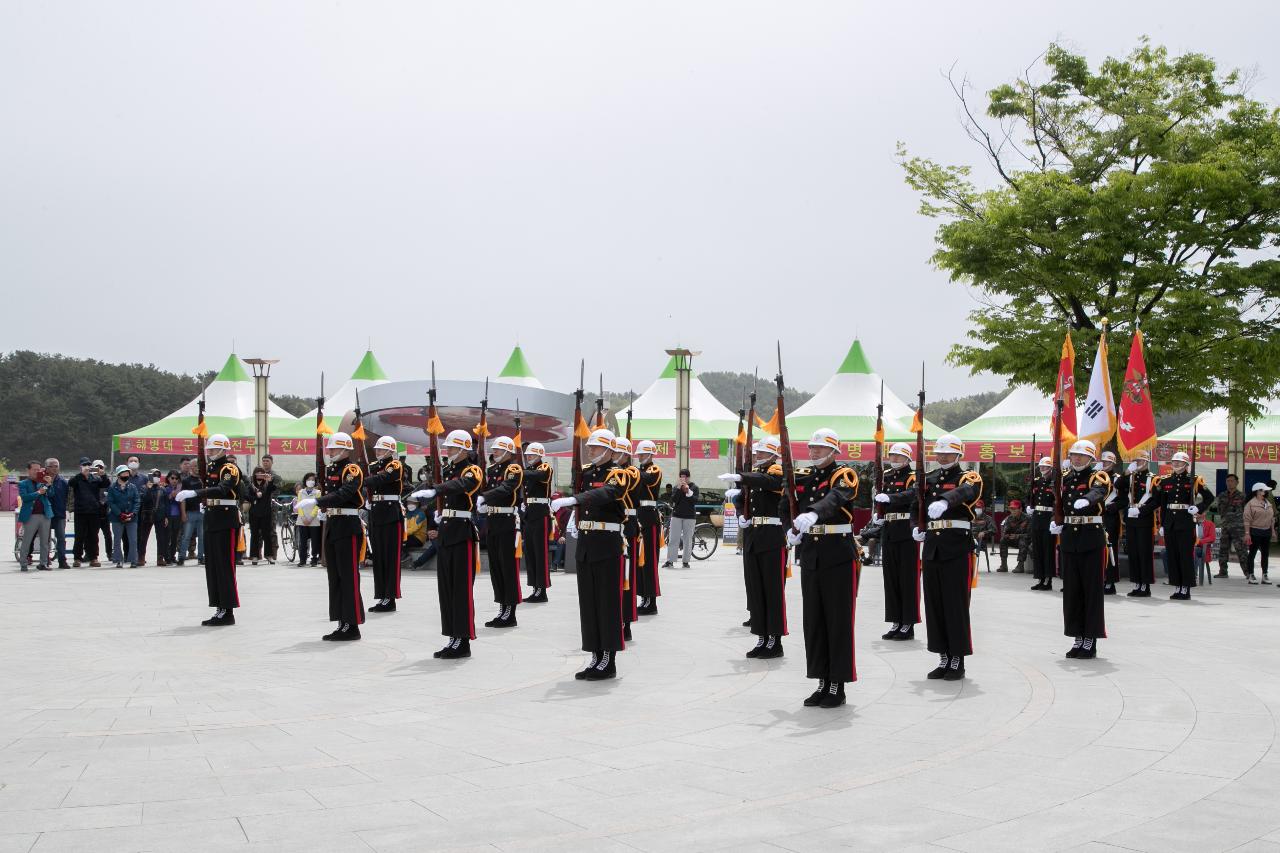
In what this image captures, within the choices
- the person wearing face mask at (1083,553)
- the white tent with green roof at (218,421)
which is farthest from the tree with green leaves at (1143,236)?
the white tent with green roof at (218,421)

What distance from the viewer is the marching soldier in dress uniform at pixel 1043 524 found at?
16.4 meters

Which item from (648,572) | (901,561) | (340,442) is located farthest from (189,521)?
(901,561)

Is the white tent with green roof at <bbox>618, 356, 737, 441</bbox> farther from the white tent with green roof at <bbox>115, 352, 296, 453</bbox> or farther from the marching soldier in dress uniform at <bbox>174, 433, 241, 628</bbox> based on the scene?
the marching soldier in dress uniform at <bbox>174, 433, 241, 628</bbox>

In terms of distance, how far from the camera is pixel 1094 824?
205 inches

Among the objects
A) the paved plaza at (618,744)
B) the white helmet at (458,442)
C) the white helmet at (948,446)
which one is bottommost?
the paved plaza at (618,744)

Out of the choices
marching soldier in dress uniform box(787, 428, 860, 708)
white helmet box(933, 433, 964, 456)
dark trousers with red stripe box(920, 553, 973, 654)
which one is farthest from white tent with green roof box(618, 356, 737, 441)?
marching soldier in dress uniform box(787, 428, 860, 708)

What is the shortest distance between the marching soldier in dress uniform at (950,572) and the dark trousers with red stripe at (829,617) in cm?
127

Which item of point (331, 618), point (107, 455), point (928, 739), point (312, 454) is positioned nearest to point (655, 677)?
point (928, 739)

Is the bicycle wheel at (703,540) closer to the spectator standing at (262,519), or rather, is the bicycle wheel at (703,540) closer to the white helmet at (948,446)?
the spectator standing at (262,519)

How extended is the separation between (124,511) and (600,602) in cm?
1292

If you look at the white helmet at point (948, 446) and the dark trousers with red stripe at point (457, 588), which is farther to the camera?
the dark trousers with red stripe at point (457, 588)

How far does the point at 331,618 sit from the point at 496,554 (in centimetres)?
195

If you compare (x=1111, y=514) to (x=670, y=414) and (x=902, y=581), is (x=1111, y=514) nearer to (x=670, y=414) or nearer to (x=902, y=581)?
(x=902, y=581)

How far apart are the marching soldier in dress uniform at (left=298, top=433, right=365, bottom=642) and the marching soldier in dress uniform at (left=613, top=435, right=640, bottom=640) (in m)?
2.50
